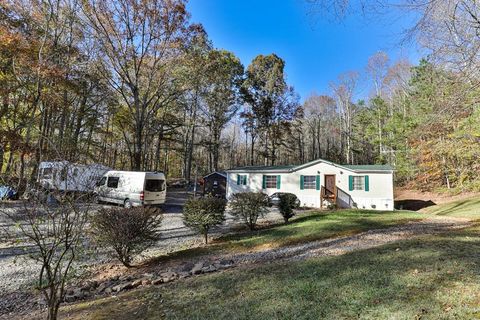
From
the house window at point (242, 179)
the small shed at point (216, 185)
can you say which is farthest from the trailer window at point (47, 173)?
the small shed at point (216, 185)

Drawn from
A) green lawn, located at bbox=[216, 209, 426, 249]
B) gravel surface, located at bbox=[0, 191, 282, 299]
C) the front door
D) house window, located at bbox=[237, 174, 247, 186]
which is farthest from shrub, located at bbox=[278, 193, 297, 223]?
house window, located at bbox=[237, 174, 247, 186]

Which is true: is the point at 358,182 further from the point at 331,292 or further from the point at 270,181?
the point at 331,292

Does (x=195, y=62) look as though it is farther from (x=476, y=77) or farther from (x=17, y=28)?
(x=476, y=77)

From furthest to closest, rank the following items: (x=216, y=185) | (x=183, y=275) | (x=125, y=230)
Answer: (x=216, y=185)
(x=125, y=230)
(x=183, y=275)

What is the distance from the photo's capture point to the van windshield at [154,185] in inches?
512

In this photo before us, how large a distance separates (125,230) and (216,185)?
53.3ft

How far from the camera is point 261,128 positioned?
28984 mm

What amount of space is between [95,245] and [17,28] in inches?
571

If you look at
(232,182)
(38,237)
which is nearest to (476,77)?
(38,237)

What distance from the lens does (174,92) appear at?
16.8 meters

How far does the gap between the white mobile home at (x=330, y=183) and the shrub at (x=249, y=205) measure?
7.23m

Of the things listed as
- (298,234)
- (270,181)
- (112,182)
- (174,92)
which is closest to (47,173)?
(298,234)

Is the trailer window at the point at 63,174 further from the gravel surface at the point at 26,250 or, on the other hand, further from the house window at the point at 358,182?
the house window at the point at 358,182

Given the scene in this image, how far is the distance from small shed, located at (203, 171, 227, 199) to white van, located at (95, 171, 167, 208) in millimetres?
7728
